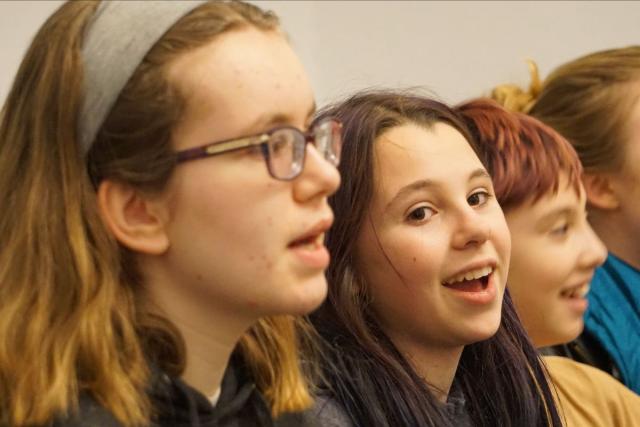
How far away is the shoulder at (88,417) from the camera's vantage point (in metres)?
1.09

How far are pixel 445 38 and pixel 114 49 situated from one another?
1.82 metres

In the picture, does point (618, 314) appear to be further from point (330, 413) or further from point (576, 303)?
point (330, 413)

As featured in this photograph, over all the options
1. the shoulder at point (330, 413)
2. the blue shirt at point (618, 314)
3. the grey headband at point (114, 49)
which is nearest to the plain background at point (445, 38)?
the blue shirt at point (618, 314)

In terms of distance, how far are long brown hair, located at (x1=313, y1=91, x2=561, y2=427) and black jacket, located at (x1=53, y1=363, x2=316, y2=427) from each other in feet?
0.60

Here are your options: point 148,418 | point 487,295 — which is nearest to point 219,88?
point 148,418

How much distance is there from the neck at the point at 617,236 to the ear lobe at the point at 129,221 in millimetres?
1287

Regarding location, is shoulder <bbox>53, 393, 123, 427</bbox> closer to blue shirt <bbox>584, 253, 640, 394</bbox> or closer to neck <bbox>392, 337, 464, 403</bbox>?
neck <bbox>392, 337, 464, 403</bbox>

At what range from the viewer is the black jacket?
1106 millimetres

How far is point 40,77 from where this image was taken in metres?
1.17

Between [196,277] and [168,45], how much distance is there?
0.24 meters

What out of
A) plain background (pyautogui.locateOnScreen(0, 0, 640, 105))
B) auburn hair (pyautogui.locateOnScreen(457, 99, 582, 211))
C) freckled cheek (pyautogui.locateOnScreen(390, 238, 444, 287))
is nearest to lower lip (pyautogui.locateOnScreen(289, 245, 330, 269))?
freckled cheek (pyautogui.locateOnScreen(390, 238, 444, 287))

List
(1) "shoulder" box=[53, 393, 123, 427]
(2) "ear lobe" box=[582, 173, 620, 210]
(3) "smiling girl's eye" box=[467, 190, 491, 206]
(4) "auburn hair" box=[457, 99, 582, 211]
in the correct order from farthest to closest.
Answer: (2) "ear lobe" box=[582, 173, 620, 210]
(4) "auburn hair" box=[457, 99, 582, 211]
(3) "smiling girl's eye" box=[467, 190, 491, 206]
(1) "shoulder" box=[53, 393, 123, 427]

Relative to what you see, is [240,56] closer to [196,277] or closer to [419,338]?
[196,277]

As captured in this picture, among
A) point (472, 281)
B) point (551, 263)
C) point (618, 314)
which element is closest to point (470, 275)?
point (472, 281)
